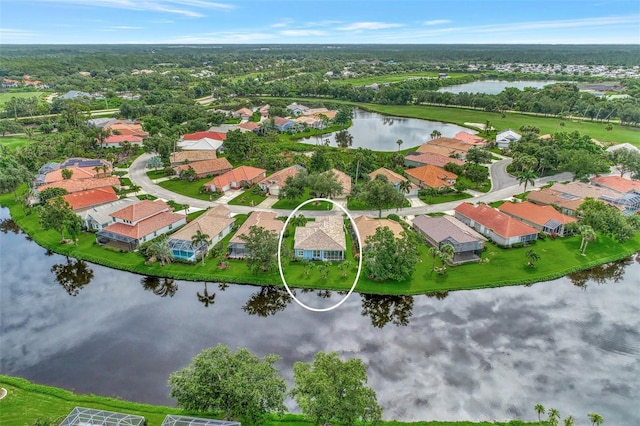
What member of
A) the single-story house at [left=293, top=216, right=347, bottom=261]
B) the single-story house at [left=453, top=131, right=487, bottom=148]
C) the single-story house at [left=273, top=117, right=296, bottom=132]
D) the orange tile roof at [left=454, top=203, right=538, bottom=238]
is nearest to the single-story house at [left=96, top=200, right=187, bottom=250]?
the single-story house at [left=293, top=216, right=347, bottom=261]

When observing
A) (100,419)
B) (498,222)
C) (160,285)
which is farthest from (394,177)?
(100,419)

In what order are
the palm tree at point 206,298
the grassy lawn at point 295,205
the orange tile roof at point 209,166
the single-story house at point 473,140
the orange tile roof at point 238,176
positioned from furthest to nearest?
the single-story house at point 473,140
the orange tile roof at point 209,166
the orange tile roof at point 238,176
the grassy lawn at point 295,205
the palm tree at point 206,298

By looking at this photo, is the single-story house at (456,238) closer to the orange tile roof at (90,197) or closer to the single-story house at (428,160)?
the single-story house at (428,160)

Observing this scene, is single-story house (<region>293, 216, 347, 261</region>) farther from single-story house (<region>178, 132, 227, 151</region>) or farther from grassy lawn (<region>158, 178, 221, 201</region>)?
single-story house (<region>178, 132, 227, 151</region>)

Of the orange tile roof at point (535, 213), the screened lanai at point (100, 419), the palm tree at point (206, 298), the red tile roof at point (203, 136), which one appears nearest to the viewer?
the screened lanai at point (100, 419)

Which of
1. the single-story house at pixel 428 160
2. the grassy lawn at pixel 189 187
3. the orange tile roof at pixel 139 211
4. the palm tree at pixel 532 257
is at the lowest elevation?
the palm tree at pixel 532 257

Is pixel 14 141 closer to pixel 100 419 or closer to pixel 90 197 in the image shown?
pixel 90 197

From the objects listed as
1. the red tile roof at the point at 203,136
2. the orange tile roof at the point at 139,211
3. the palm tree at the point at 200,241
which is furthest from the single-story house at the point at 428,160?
the orange tile roof at the point at 139,211
